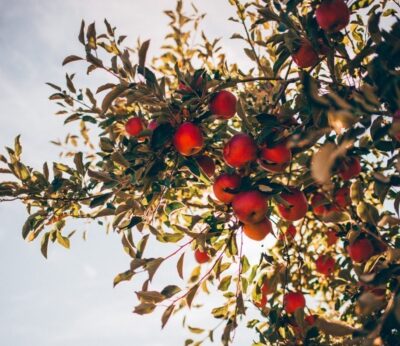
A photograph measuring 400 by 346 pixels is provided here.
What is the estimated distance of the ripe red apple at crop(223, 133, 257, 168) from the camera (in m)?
2.03

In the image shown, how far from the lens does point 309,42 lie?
2.20 meters

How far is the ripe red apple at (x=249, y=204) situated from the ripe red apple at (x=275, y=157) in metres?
0.20

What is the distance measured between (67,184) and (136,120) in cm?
Answer: 70

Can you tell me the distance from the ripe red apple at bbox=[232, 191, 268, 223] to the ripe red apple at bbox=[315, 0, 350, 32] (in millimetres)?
1034

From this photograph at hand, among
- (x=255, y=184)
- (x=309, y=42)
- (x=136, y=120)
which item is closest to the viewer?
(x=255, y=184)

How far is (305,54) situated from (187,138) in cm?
91

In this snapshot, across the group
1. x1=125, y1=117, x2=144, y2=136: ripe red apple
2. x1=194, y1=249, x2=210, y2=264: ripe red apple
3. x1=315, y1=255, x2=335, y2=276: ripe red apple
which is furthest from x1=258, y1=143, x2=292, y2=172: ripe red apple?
x1=315, y1=255, x2=335, y2=276: ripe red apple

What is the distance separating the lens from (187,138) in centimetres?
207

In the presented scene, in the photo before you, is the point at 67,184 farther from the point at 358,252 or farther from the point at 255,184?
the point at 358,252

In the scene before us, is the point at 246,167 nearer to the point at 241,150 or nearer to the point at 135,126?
the point at 241,150

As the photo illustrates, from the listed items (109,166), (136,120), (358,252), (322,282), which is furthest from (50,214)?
(322,282)

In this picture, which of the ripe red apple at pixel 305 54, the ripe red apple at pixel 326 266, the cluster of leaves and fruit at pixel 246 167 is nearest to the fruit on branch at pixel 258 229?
the cluster of leaves and fruit at pixel 246 167

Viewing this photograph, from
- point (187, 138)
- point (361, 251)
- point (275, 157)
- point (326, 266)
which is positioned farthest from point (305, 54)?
point (326, 266)

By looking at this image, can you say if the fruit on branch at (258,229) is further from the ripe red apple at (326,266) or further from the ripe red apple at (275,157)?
the ripe red apple at (326,266)
